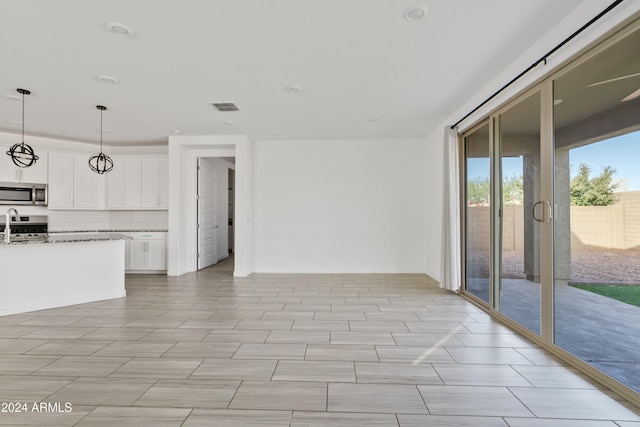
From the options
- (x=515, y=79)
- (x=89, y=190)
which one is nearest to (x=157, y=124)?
(x=89, y=190)

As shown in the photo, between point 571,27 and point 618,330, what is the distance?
2955 millimetres

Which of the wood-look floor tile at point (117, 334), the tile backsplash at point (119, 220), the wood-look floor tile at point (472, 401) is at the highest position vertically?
the tile backsplash at point (119, 220)

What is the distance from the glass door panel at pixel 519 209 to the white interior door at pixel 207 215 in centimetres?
573

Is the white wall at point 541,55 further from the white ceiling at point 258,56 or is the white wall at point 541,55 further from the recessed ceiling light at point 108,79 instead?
the recessed ceiling light at point 108,79

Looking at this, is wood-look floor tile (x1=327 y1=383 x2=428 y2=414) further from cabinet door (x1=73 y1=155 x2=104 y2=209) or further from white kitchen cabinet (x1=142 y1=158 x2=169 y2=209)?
cabinet door (x1=73 y1=155 x2=104 y2=209)

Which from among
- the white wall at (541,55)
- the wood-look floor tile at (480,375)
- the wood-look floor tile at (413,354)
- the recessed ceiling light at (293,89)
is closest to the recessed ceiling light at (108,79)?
the recessed ceiling light at (293,89)

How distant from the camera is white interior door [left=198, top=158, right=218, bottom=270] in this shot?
6688mm

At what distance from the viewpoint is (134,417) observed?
183cm

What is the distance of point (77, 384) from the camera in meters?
2.18

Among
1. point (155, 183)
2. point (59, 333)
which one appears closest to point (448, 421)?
point (59, 333)

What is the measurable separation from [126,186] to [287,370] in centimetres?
606

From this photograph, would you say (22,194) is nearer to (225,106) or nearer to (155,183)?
(155,183)

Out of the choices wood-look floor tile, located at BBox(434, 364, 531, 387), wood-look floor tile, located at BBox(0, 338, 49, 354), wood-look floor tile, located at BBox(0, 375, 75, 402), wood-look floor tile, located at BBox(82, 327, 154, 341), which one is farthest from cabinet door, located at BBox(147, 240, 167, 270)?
wood-look floor tile, located at BBox(434, 364, 531, 387)

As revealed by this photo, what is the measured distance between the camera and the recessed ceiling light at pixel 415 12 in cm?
229
